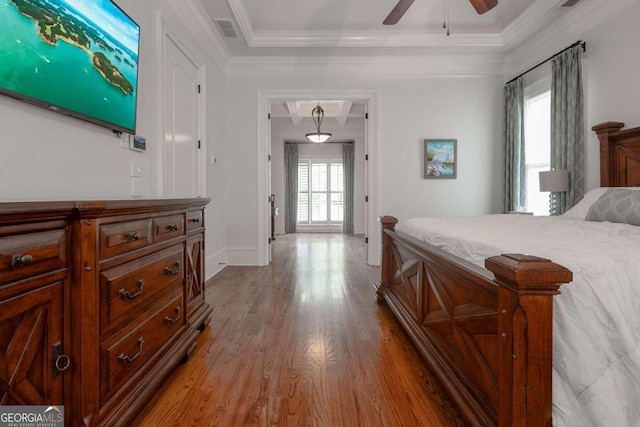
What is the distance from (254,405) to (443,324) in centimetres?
100

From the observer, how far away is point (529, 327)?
93 centimetres

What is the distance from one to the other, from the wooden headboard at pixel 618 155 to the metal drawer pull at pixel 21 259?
4.07 m

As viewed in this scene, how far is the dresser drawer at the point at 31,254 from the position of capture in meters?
0.85

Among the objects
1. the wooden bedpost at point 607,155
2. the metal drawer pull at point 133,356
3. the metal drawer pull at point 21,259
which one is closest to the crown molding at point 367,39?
the wooden bedpost at point 607,155

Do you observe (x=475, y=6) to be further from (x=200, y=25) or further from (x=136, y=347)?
(x=136, y=347)

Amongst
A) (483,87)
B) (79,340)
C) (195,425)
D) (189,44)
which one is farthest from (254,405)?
(483,87)

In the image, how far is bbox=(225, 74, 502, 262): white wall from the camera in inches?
183

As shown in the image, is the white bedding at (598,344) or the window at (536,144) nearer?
the white bedding at (598,344)

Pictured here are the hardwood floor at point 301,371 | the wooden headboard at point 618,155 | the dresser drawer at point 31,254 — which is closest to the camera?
the dresser drawer at point 31,254

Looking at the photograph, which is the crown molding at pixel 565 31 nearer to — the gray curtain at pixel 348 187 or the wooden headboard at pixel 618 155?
the wooden headboard at pixel 618 155

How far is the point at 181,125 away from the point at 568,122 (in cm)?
408

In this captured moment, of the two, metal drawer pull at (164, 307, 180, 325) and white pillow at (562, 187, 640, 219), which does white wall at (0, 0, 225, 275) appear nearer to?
metal drawer pull at (164, 307, 180, 325)

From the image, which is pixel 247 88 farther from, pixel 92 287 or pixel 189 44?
pixel 92 287

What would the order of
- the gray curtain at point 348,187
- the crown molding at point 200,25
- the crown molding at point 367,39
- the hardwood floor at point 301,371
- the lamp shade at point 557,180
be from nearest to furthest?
the hardwood floor at point 301,371 → the crown molding at point 200,25 → the lamp shade at point 557,180 → the crown molding at point 367,39 → the gray curtain at point 348,187
